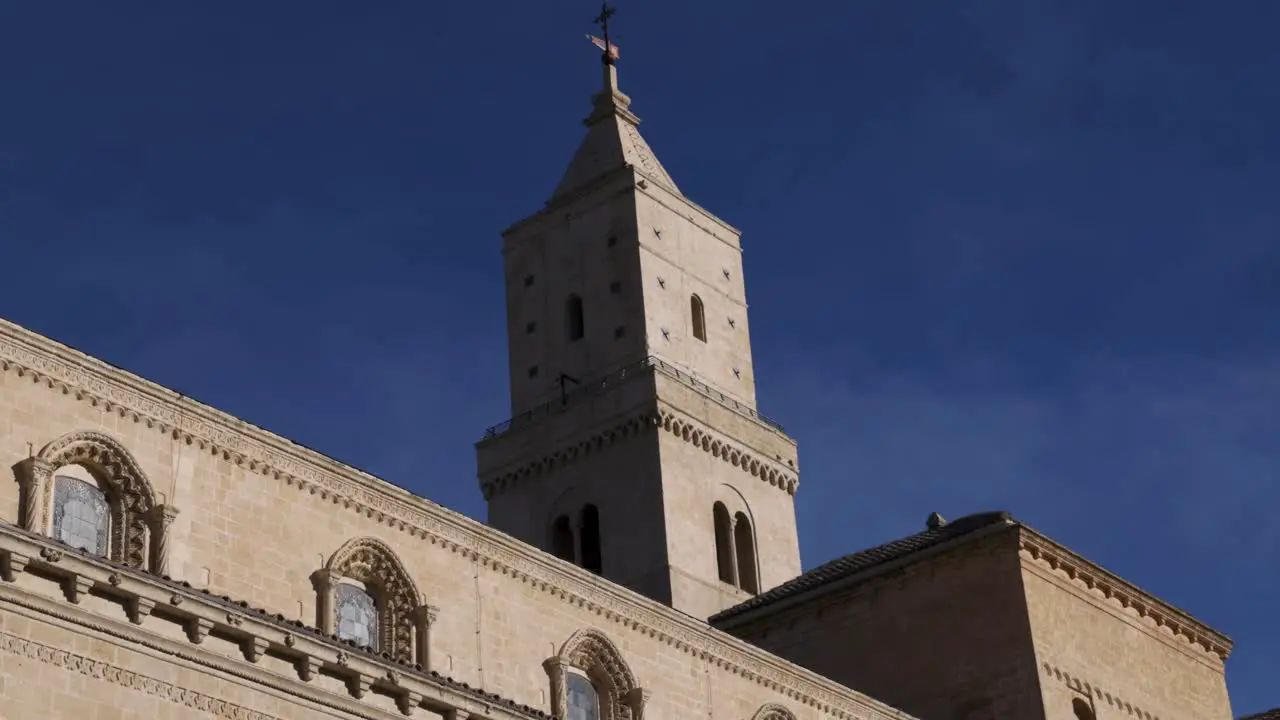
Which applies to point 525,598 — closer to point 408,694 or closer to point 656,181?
point 408,694

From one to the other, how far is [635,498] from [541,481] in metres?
2.49

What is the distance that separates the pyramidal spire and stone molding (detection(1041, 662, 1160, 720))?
1824cm

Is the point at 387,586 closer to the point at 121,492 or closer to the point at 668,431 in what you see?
the point at 121,492

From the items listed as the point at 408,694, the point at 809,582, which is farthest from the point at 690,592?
the point at 408,694

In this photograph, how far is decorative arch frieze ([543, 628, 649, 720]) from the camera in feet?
84.9

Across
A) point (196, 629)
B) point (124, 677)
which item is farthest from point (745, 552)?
point (124, 677)

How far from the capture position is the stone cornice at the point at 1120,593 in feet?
111

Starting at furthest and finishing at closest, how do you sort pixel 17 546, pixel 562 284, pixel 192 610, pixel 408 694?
pixel 562 284
pixel 408 694
pixel 192 610
pixel 17 546

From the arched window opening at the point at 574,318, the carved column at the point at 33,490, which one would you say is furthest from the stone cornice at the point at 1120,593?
the carved column at the point at 33,490

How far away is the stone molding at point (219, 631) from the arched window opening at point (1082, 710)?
43.2ft

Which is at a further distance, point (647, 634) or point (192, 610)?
point (647, 634)

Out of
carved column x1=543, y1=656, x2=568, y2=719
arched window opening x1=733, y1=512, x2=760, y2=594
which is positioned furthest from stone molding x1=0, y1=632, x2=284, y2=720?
arched window opening x1=733, y1=512, x2=760, y2=594

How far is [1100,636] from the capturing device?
34.8 meters

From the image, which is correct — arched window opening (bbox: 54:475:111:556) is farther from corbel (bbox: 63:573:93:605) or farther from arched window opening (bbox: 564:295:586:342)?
arched window opening (bbox: 564:295:586:342)
